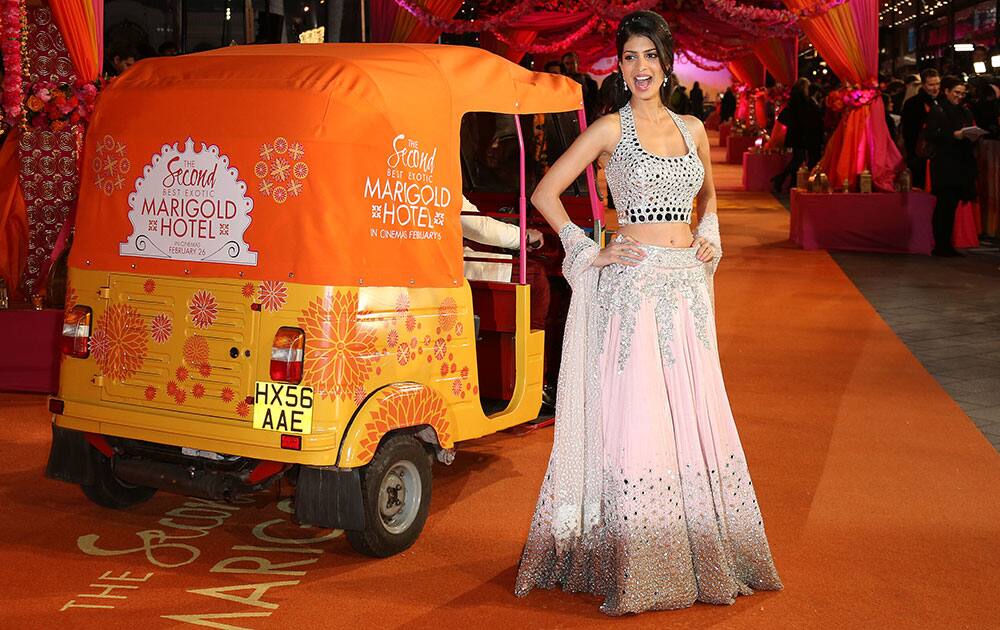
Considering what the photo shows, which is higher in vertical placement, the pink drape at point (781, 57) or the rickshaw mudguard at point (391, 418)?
the pink drape at point (781, 57)

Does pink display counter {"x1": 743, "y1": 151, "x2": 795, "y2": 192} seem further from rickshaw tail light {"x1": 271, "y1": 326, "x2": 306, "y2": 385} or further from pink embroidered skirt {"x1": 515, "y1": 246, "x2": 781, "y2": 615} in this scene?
rickshaw tail light {"x1": 271, "y1": 326, "x2": 306, "y2": 385}

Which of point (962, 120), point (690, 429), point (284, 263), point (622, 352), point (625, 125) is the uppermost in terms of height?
point (962, 120)

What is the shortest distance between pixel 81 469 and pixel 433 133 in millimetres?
1876

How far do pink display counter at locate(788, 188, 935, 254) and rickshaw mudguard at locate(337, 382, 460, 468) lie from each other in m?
9.81

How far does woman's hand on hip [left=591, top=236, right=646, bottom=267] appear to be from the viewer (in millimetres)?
4109

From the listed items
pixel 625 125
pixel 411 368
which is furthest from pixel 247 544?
pixel 625 125

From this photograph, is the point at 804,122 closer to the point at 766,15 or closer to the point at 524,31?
the point at 766,15

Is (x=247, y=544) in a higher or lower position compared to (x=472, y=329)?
lower

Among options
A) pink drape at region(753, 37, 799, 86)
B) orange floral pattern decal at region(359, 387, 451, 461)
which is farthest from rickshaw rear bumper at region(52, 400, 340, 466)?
pink drape at region(753, 37, 799, 86)

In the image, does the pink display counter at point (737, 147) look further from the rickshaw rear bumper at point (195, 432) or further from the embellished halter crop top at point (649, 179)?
the rickshaw rear bumper at point (195, 432)

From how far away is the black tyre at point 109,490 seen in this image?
4906 mm

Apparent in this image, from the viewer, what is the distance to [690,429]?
4.12 m

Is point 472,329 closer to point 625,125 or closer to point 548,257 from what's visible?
point 625,125

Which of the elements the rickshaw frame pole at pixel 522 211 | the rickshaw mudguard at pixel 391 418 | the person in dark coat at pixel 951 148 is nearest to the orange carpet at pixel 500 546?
the rickshaw mudguard at pixel 391 418
